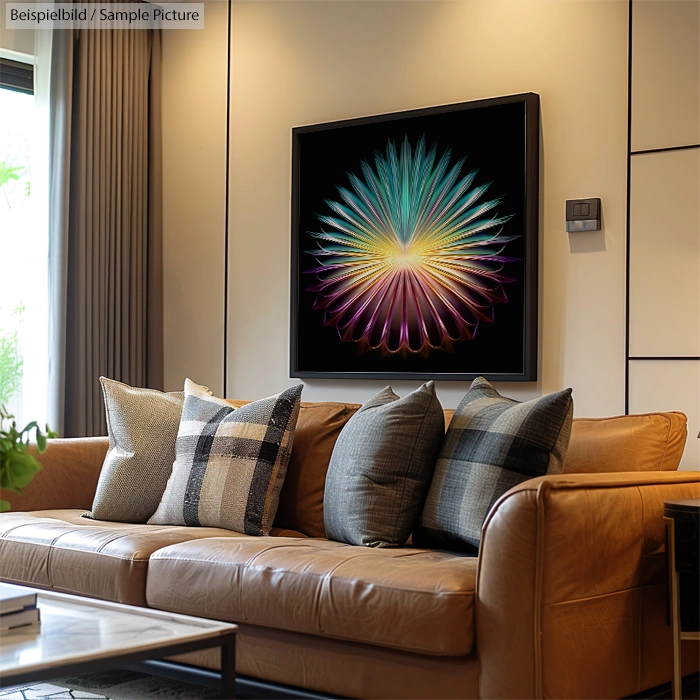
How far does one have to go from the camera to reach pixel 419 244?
394 centimetres

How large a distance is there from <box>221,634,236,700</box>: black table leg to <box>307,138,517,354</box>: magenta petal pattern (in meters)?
2.23

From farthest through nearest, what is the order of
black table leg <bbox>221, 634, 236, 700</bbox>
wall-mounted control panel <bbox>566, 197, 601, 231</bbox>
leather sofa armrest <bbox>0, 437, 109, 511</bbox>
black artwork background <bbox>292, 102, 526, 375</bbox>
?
1. black artwork background <bbox>292, 102, 526, 375</bbox>
2. wall-mounted control panel <bbox>566, 197, 601, 231</bbox>
3. leather sofa armrest <bbox>0, 437, 109, 511</bbox>
4. black table leg <bbox>221, 634, 236, 700</bbox>

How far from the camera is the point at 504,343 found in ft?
12.2

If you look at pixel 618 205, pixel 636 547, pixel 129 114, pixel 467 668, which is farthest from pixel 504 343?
pixel 129 114

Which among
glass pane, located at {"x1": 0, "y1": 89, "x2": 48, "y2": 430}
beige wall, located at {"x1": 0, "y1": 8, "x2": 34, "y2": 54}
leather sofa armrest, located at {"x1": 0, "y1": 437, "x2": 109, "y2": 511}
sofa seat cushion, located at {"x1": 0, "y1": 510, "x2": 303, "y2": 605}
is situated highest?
beige wall, located at {"x1": 0, "y1": 8, "x2": 34, "y2": 54}

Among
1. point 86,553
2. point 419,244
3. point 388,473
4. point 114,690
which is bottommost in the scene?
point 114,690

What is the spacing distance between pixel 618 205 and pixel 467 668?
1943 mm

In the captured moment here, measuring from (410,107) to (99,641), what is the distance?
9.41 ft

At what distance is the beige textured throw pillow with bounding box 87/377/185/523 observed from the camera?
3266 millimetres

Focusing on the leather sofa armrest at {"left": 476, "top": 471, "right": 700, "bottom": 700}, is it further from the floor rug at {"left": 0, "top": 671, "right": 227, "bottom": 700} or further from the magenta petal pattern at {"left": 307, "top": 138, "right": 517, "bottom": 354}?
the magenta petal pattern at {"left": 307, "top": 138, "right": 517, "bottom": 354}

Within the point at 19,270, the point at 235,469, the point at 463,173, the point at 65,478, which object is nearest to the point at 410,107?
the point at 463,173

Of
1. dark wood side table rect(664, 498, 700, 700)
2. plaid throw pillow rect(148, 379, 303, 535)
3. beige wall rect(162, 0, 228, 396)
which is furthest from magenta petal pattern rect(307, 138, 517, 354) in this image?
dark wood side table rect(664, 498, 700, 700)

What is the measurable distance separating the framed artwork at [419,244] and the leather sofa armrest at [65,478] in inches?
39.8

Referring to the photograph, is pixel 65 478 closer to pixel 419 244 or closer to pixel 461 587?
pixel 419 244
